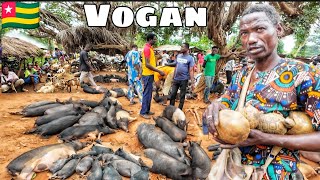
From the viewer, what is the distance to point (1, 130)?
6172 mm

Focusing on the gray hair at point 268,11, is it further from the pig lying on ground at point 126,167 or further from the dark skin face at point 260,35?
the pig lying on ground at point 126,167

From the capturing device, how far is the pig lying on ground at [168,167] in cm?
397

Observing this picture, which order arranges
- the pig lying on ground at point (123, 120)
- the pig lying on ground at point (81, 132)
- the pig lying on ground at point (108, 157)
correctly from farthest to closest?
the pig lying on ground at point (123, 120), the pig lying on ground at point (81, 132), the pig lying on ground at point (108, 157)

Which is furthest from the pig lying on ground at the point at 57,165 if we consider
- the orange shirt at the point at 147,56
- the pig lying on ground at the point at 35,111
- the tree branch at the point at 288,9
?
the tree branch at the point at 288,9

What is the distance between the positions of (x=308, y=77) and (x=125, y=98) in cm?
937

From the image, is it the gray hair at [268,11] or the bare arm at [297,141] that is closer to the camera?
the bare arm at [297,141]

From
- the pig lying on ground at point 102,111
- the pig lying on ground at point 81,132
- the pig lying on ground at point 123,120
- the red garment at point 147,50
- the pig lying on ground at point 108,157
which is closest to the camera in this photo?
the pig lying on ground at point 108,157

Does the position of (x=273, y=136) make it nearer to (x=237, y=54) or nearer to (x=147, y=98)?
(x=147, y=98)

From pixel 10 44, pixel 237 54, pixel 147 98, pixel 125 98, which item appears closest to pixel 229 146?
pixel 147 98

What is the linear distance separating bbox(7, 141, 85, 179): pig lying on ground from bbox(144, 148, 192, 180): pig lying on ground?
5.14 feet

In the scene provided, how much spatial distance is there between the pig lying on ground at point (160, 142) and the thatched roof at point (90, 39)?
36.8 ft

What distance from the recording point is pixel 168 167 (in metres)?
4.12

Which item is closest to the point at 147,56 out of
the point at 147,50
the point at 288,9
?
the point at 147,50

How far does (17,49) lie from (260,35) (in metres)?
13.5
